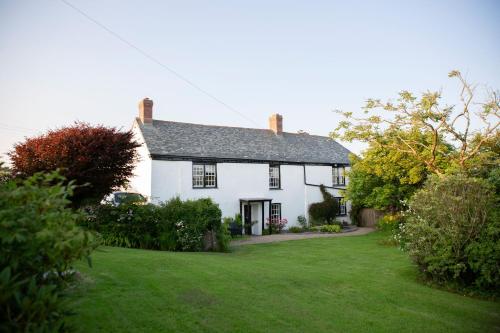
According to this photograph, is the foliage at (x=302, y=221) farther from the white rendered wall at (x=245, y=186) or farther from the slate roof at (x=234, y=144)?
the slate roof at (x=234, y=144)

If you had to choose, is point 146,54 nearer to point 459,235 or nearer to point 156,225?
point 156,225

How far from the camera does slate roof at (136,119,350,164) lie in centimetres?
2388

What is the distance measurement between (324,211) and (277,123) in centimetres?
936

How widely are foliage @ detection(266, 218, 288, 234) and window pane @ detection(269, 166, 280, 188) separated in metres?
2.90

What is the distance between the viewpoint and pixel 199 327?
18.4ft

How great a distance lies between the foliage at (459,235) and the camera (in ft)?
30.2

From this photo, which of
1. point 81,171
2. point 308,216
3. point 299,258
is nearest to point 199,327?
point 299,258

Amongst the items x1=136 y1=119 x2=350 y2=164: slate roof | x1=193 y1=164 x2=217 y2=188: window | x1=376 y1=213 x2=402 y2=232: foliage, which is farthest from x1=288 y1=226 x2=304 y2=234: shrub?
x1=193 y1=164 x2=217 y2=188: window

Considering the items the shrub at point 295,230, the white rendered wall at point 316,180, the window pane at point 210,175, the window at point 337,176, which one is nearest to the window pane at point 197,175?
the window pane at point 210,175

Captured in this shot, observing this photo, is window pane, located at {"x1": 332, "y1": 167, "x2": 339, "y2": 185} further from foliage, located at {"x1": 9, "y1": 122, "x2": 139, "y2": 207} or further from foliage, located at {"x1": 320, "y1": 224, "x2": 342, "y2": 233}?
foliage, located at {"x1": 9, "y1": 122, "x2": 139, "y2": 207}

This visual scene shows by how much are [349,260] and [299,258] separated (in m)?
1.99

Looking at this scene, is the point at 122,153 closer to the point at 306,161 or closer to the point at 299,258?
the point at 299,258

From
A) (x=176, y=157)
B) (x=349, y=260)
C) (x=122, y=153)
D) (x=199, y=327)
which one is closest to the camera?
(x=199, y=327)

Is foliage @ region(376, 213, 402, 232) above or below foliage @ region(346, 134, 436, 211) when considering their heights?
below
